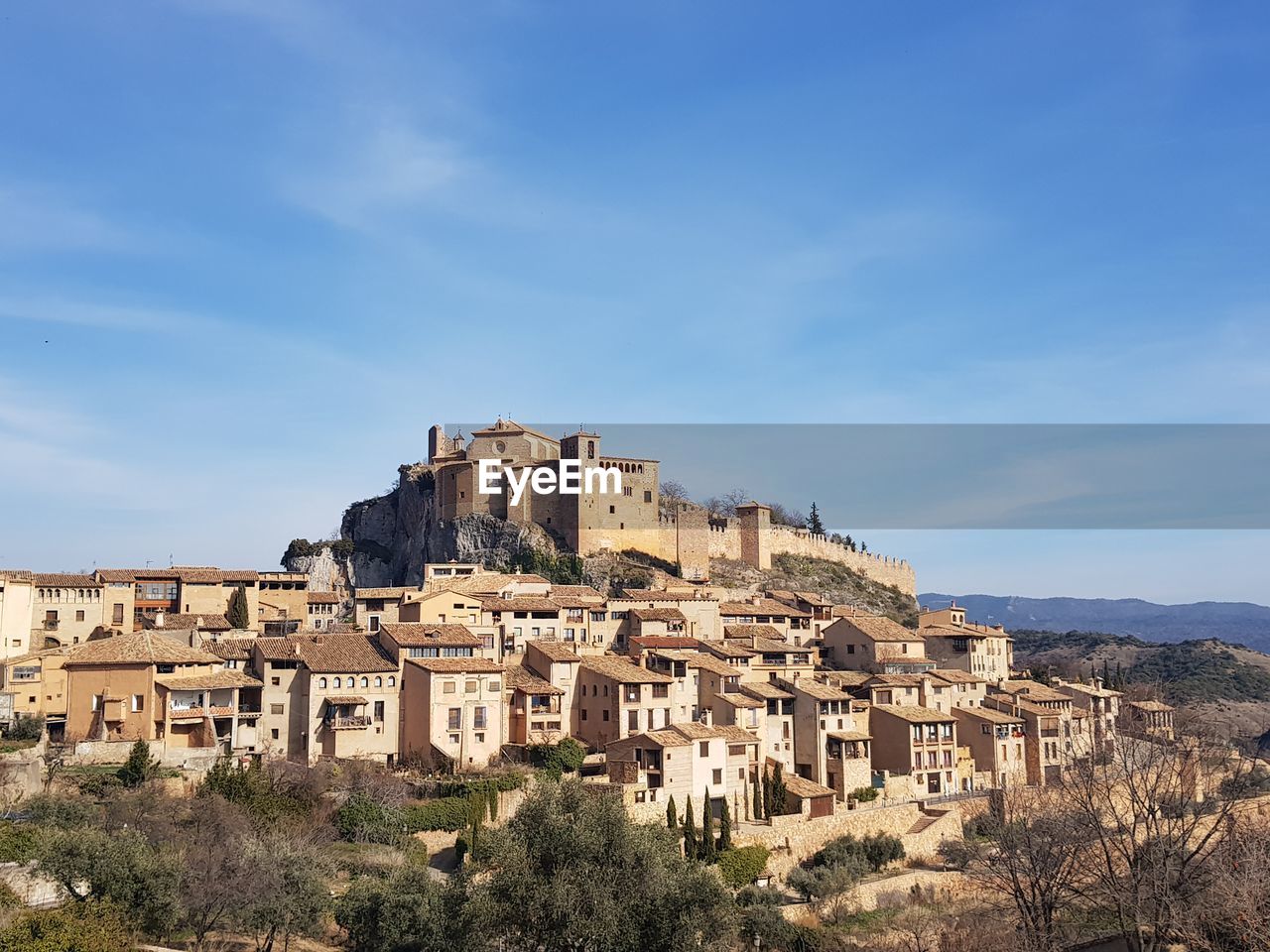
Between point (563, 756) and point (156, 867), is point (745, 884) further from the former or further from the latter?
point (156, 867)

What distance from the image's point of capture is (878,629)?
185 ft

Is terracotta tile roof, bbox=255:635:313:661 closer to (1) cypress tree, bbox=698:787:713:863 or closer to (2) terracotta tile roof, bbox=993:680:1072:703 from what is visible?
(1) cypress tree, bbox=698:787:713:863

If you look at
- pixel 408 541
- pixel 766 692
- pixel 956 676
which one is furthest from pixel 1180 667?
pixel 766 692

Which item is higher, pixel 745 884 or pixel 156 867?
pixel 156 867

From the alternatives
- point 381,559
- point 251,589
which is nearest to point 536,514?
point 381,559

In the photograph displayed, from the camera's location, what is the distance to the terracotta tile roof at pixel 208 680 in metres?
39.2

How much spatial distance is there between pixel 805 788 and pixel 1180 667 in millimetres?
88980

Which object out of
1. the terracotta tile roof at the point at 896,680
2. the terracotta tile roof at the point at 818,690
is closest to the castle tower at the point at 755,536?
the terracotta tile roof at the point at 896,680

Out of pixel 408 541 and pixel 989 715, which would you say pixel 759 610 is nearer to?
pixel 989 715

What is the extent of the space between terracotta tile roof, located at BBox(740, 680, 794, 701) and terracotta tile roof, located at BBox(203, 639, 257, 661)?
18681mm

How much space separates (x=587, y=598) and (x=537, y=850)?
3029cm

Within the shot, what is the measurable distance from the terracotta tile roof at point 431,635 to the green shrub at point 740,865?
12479 mm

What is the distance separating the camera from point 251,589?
58594 mm

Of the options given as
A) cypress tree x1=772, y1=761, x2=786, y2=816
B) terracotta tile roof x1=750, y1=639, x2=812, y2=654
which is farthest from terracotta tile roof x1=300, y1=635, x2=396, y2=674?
terracotta tile roof x1=750, y1=639, x2=812, y2=654
